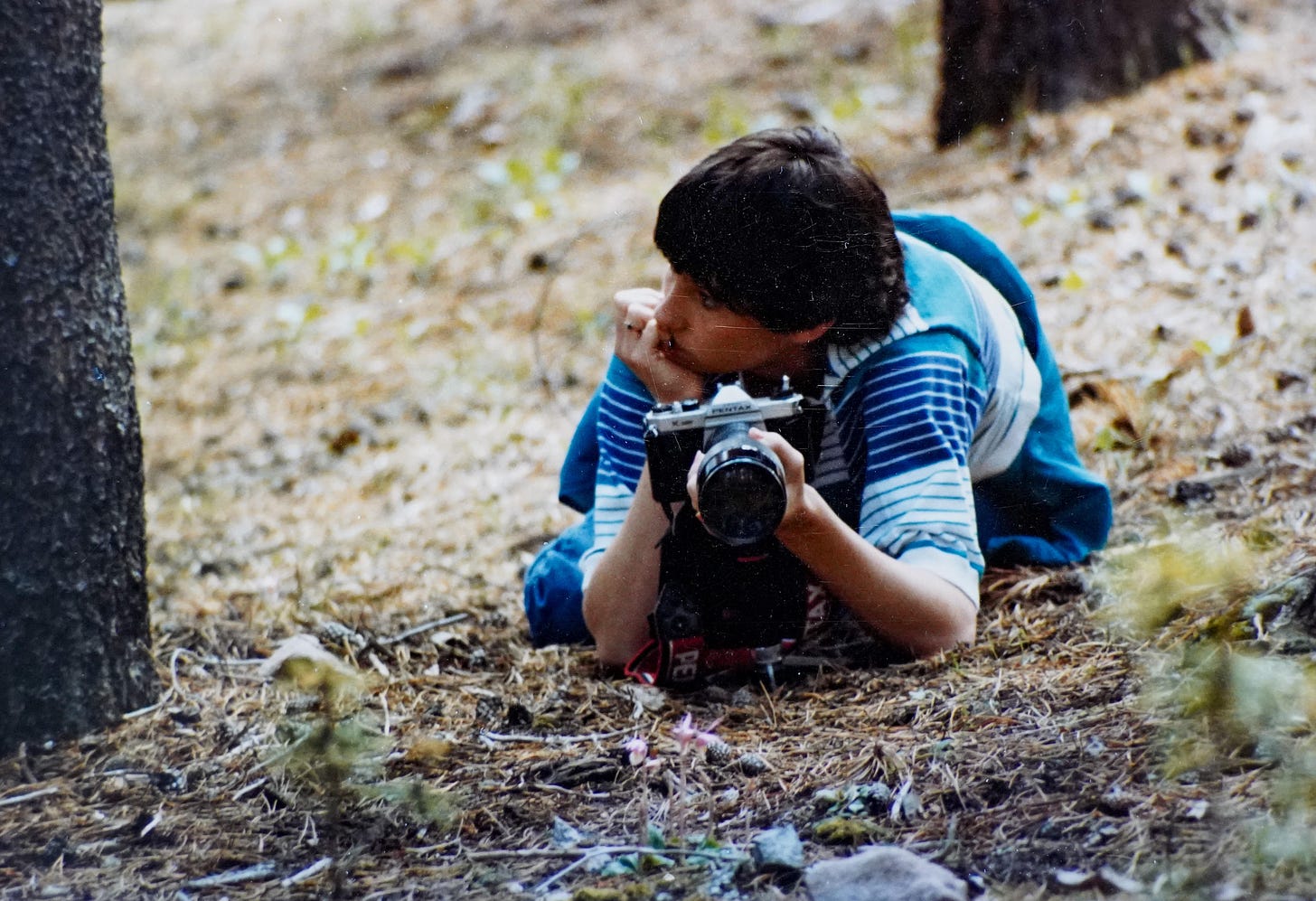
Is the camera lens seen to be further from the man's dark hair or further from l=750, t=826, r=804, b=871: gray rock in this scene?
l=750, t=826, r=804, b=871: gray rock

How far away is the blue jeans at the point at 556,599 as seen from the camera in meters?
2.55

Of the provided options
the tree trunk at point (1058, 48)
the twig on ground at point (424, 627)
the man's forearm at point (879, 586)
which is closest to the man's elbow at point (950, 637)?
the man's forearm at point (879, 586)

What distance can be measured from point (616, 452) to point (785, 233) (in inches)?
21.8

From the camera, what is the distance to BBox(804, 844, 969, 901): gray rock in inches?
55.4

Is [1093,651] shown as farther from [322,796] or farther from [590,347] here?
[590,347]

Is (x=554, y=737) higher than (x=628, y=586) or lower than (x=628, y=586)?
lower

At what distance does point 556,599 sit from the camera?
8.38 ft

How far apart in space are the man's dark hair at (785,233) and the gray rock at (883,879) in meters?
0.86

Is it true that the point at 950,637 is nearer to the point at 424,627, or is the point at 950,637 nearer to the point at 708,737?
the point at 708,737

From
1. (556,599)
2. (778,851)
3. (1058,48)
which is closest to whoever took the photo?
(778,851)

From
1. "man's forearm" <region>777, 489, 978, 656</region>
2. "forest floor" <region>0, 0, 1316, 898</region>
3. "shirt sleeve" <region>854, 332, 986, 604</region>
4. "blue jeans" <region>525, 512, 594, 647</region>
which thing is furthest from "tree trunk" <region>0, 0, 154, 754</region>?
"shirt sleeve" <region>854, 332, 986, 604</region>

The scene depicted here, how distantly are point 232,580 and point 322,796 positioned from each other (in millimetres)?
1408

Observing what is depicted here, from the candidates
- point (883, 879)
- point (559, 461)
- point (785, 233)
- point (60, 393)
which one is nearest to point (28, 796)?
point (60, 393)

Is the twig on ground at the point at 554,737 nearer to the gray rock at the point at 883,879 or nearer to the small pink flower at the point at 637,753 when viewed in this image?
the small pink flower at the point at 637,753
